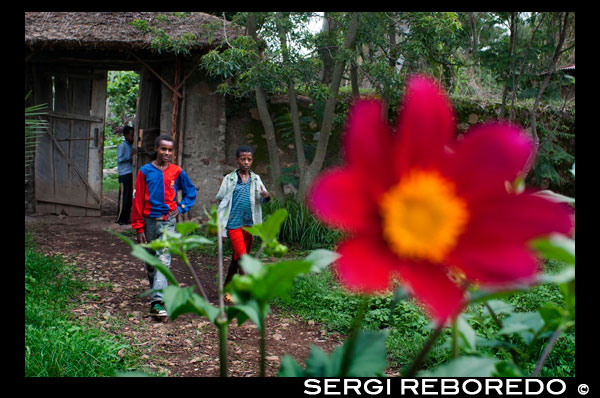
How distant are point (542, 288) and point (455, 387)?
4.20 meters

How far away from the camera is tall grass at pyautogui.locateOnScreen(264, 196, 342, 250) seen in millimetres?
6242

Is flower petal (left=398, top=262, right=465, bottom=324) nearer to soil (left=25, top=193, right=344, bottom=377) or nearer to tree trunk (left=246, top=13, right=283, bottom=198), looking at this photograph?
soil (left=25, top=193, right=344, bottom=377)

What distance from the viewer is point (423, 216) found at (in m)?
0.46

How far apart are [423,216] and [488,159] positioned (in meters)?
0.09

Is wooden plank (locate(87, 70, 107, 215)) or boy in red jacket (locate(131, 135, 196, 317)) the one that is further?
wooden plank (locate(87, 70, 107, 215))

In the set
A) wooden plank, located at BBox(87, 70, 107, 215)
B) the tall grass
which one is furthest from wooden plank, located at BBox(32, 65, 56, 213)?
the tall grass

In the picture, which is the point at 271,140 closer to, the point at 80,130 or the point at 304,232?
the point at 304,232

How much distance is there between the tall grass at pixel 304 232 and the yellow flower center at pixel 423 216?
567 centimetres

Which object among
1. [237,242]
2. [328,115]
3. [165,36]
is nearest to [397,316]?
[237,242]

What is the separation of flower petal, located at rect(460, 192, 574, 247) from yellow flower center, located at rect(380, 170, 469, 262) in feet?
0.05

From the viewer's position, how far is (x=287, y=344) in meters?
3.66

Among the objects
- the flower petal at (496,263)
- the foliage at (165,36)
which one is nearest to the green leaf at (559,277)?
the flower petal at (496,263)

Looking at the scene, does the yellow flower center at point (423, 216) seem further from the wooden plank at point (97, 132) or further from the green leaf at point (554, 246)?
the wooden plank at point (97, 132)

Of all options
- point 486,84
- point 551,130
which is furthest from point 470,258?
point 486,84
